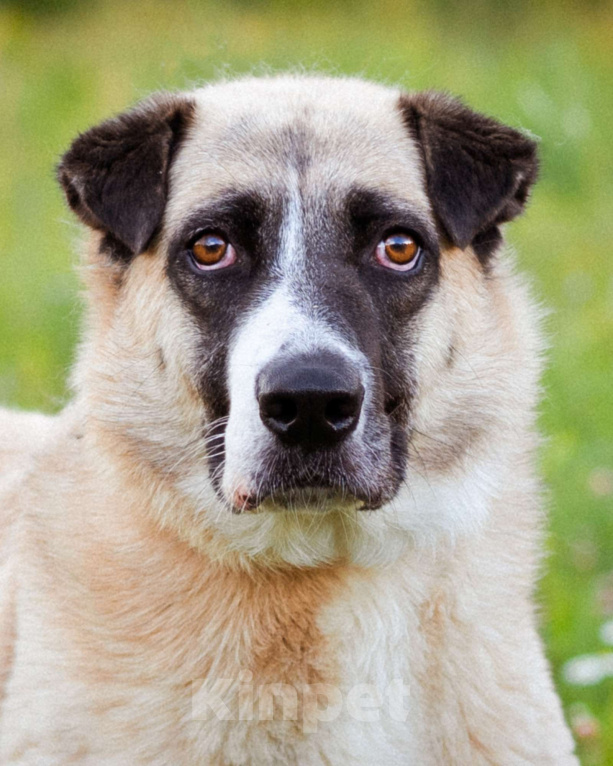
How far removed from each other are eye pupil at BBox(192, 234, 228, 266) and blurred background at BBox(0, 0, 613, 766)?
942 mm

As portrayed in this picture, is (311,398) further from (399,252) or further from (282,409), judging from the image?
(399,252)

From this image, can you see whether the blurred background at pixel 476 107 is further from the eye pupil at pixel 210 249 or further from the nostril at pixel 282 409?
the nostril at pixel 282 409

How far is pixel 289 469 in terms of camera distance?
3650mm

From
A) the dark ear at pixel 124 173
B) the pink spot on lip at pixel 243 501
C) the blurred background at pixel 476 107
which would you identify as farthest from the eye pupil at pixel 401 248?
the blurred background at pixel 476 107

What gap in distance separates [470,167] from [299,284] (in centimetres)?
79

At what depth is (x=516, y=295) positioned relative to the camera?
457 cm

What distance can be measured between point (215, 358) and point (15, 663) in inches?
46.5

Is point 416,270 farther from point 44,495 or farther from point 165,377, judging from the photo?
point 44,495

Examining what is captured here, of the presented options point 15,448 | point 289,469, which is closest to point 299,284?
point 289,469

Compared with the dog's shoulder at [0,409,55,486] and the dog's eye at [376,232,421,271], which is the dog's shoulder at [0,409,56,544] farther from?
the dog's eye at [376,232,421,271]

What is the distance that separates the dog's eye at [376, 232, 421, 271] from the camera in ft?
13.3

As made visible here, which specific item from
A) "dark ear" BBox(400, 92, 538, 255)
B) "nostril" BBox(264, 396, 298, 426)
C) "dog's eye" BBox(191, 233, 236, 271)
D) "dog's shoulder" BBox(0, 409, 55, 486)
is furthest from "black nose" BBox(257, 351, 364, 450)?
"dog's shoulder" BBox(0, 409, 55, 486)

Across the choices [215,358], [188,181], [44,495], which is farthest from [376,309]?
[44,495]

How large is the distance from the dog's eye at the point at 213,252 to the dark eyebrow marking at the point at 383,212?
40 cm
